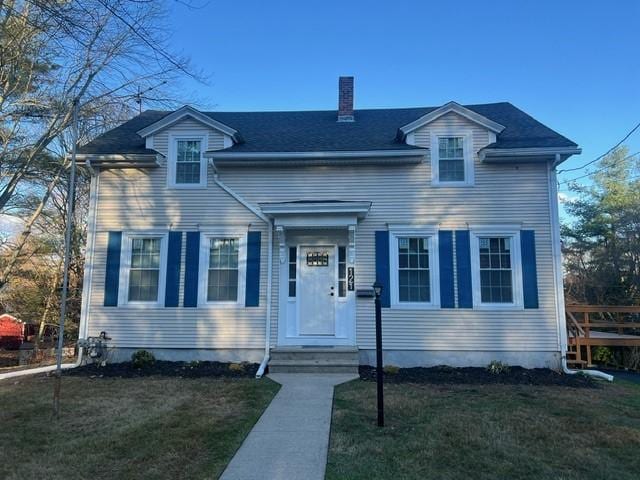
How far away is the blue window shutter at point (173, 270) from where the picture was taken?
381 inches

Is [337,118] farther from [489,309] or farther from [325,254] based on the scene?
[489,309]

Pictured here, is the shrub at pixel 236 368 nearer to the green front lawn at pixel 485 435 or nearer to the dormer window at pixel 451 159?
the green front lawn at pixel 485 435

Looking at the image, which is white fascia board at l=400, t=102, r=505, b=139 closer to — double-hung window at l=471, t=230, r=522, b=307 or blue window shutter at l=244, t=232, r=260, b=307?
double-hung window at l=471, t=230, r=522, b=307

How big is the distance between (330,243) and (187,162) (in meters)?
3.82

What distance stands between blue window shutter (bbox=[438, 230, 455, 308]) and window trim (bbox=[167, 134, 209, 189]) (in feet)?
17.9

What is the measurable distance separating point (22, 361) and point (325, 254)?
12533 millimetres

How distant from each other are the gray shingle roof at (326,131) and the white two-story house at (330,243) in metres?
0.10

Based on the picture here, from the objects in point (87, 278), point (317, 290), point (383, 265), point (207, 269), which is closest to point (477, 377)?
point (383, 265)

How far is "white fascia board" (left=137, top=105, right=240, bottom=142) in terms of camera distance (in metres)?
10.0

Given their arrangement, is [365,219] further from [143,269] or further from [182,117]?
[143,269]

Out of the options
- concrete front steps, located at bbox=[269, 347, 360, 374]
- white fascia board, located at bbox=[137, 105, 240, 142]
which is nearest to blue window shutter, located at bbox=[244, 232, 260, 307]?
concrete front steps, located at bbox=[269, 347, 360, 374]

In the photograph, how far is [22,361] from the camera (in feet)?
50.4

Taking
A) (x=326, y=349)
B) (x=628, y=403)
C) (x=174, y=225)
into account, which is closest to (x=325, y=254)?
(x=326, y=349)

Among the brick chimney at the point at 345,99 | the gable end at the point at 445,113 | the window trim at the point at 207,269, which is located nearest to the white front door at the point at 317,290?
the window trim at the point at 207,269
